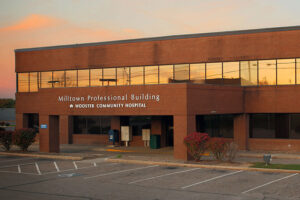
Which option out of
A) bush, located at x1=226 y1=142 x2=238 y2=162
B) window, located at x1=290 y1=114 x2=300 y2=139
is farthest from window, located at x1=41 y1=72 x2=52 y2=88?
window, located at x1=290 y1=114 x2=300 y2=139

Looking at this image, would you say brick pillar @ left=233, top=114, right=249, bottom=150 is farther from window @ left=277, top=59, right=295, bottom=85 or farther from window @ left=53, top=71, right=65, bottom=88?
window @ left=53, top=71, right=65, bottom=88

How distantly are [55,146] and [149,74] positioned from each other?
9946mm

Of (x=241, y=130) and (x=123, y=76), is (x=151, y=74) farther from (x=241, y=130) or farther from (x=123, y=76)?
(x=241, y=130)

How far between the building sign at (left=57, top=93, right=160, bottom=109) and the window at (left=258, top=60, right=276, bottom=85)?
9559 mm

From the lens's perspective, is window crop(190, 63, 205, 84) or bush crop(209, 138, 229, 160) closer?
bush crop(209, 138, 229, 160)

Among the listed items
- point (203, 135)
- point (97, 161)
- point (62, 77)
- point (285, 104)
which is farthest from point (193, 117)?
point (62, 77)

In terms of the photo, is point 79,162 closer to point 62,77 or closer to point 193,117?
point 193,117

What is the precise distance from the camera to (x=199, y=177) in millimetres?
19391

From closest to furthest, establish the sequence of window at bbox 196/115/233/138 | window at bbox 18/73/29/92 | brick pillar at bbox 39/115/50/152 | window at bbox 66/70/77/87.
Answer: brick pillar at bbox 39/115/50/152 < window at bbox 196/115/233/138 < window at bbox 66/70/77/87 < window at bbox 18/73/29/92

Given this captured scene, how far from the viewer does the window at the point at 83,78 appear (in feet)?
122

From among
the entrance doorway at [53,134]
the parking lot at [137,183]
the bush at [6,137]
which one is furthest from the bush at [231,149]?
the bush at [6,137]

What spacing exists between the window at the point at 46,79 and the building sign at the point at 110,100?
8618mm

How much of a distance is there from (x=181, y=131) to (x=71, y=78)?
16133 mm

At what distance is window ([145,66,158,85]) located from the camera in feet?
113
